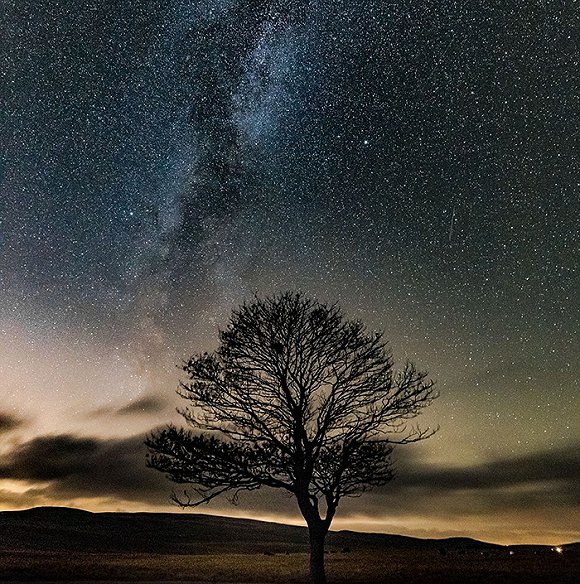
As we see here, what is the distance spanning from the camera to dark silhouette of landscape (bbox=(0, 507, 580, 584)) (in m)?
29.8

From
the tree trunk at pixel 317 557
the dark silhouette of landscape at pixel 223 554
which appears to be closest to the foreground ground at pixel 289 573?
the dark silhouette of landscape at pixel 223 554

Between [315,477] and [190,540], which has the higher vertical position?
[190,540]

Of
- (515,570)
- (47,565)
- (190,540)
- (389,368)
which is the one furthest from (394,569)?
(190,540)

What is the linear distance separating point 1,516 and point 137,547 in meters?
57.7

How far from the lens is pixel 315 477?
23047 mm

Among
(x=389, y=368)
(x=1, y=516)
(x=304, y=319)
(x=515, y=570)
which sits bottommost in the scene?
(x=515, y=570)

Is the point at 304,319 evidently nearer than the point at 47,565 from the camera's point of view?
Yes

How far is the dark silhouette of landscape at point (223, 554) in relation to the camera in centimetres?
2979

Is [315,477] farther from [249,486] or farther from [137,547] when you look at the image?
[137,547]

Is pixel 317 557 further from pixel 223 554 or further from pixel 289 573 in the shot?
pixel 223 554

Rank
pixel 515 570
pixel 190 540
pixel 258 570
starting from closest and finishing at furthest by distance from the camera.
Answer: pixel 515 570
pixel 258 570
pixel 190 540

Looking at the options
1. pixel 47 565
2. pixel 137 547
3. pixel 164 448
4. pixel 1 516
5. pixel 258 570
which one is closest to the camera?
pixel 164 448

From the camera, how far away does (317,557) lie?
2177 cm

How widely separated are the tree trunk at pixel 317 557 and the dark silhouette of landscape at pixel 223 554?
499 centimetres
